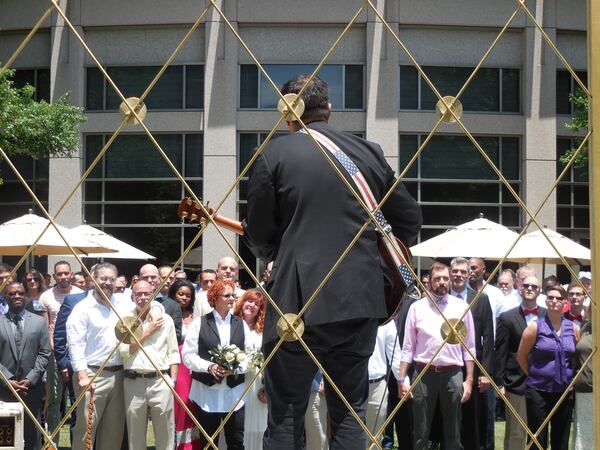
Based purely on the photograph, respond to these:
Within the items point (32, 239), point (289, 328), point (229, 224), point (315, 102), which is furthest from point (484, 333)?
point (289, 328)

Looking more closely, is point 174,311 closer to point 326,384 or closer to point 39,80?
point 326,384

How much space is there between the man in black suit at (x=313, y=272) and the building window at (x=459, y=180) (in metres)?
19.9

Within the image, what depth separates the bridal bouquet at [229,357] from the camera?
823 cm

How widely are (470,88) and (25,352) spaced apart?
16854 mm

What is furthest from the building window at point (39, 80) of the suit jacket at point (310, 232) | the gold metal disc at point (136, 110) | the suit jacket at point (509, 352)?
the gold metal disc at point (136, 110)

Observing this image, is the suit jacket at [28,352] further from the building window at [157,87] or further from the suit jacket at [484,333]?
the building window at [157,87]

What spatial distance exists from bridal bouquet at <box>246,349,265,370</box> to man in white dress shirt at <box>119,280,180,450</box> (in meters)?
0.68

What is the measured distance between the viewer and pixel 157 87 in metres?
23.4

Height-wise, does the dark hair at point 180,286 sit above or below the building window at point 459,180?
below

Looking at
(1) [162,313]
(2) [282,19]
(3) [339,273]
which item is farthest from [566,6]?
(3) [339,273]

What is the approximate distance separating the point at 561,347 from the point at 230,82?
15.4 meters

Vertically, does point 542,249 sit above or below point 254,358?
above

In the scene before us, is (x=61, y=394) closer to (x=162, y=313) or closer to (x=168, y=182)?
(x=162, y=313)

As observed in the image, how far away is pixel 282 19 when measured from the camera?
2281cm
